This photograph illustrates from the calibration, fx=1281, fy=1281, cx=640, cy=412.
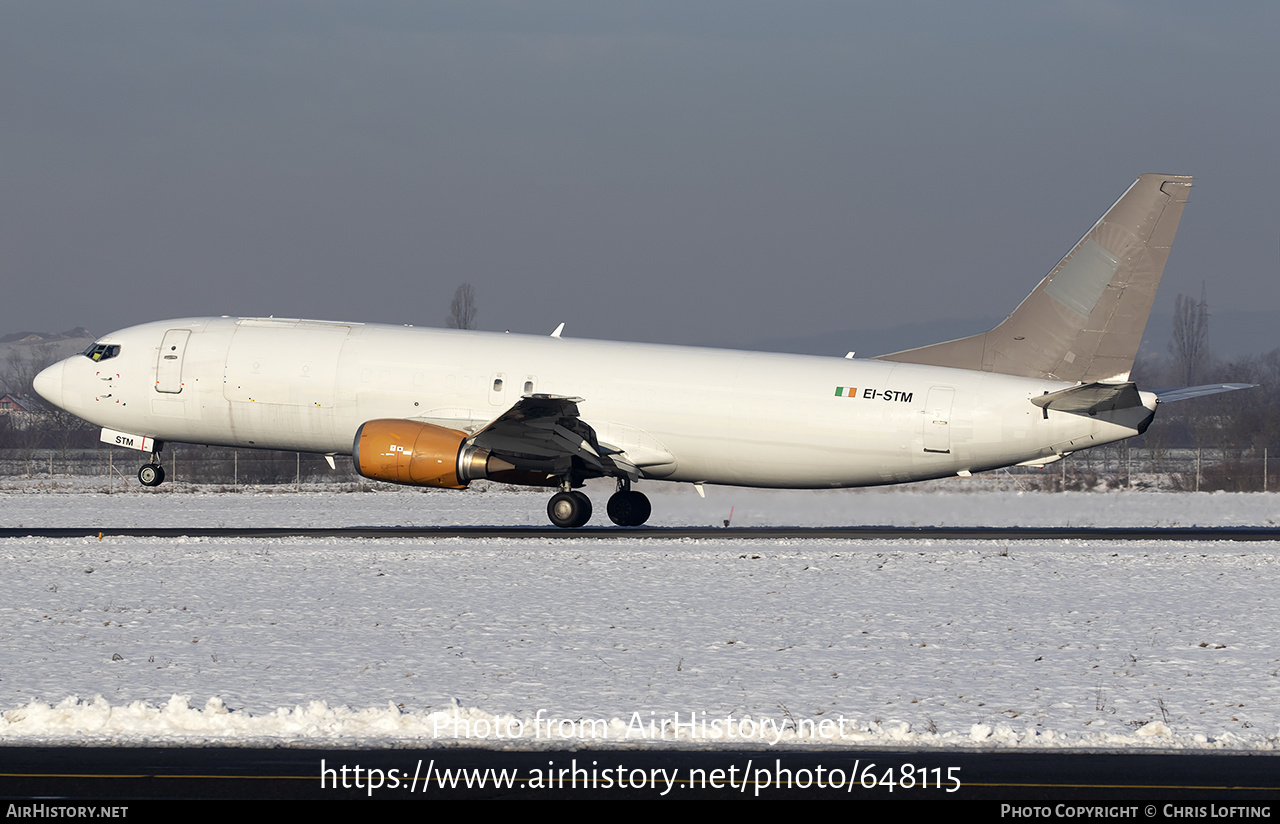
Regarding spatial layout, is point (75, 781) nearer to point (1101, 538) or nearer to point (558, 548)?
point (558, 548)

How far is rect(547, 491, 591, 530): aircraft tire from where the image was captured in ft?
95.2

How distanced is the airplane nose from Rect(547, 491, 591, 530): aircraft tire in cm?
1350

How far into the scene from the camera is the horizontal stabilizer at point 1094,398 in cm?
2536

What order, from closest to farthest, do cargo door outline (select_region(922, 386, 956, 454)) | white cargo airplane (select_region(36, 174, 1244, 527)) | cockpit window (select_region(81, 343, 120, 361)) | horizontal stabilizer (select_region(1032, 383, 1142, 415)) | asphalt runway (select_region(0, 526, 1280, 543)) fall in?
horizontal stabilizer (select_region(1032, 383, 1142, 415)) < white cargo airplane (select_region(36, 174, 1244, 527)) < cargo door outline (select_region(922, 386, 956, 454)) < asphalt runway (select_region(0, 526, 1280, 543)) < cockpit window (select_region(81, 343, 120, 361))

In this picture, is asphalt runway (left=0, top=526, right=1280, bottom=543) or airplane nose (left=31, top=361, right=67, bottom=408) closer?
asphalt runway (left=0, top=526, right=1280, bottom=543)

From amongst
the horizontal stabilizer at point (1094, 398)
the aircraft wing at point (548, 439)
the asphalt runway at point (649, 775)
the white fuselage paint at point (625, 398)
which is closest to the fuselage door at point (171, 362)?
the white fuselage paint at point (625, 398)

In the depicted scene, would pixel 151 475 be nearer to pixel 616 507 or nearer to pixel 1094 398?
pixel 616 507

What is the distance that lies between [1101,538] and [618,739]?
20.2m

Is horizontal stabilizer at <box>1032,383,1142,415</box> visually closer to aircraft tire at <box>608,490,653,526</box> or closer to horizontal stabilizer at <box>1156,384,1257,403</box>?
horizontal stabilizer at <box>1156,384,1257,403</box>

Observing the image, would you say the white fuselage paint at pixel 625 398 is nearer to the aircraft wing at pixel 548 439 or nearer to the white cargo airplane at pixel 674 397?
the white cargo airplane at pixel 674 397

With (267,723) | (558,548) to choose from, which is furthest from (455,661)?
(558,548)

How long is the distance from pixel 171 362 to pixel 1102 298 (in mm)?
21393

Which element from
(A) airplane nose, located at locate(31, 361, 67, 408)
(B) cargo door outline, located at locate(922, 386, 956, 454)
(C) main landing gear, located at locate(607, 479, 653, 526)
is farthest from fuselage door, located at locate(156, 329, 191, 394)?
(B) cargo door outline, located at locate(922, 386, 956, 454)

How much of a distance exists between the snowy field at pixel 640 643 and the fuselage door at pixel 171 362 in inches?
208
